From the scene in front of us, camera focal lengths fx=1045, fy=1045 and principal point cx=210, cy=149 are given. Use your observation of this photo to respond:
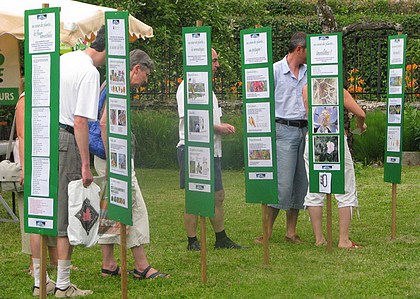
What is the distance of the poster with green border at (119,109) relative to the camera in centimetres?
644

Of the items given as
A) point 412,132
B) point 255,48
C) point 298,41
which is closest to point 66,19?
point 298,41

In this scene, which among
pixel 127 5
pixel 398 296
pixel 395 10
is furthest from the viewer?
pixel 395 10

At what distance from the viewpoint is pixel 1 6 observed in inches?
438

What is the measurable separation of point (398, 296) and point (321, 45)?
2.38 m

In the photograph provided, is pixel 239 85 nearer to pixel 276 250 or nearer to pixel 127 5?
pixel 127 5

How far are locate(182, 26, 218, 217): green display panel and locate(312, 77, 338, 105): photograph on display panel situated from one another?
1.36m

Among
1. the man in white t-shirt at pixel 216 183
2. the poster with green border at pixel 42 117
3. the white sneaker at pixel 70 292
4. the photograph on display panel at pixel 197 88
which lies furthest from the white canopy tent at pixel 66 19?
the poster with green border at pixel 42 117

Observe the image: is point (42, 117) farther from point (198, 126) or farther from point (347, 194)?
point (347, 194)

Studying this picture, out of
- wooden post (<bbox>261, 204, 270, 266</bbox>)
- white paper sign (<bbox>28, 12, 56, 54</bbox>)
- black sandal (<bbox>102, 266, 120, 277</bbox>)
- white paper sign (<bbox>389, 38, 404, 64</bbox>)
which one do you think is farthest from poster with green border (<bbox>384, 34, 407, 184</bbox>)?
white paper sign (<bbox>28, 12, 56, 54</bbox>)

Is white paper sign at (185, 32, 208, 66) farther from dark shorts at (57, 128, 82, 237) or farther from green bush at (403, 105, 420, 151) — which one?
green bush at (403, 105, 420, 151)

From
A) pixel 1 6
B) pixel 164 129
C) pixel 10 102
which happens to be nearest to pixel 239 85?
pixel 164 129

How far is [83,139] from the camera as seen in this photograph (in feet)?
22.5

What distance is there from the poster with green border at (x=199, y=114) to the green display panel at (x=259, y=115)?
0.76m

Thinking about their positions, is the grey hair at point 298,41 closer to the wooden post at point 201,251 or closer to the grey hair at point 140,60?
the grey hair at point 140,60
